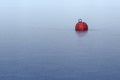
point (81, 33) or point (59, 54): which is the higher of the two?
point (81, 33)

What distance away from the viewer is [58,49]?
611 centimetres

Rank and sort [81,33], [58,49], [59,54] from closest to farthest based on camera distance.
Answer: [59,54] → [58,49] → [81,33]

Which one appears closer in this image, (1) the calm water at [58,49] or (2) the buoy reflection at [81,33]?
(1) the calm water at [58,49]

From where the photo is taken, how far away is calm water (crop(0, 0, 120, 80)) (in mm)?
4785

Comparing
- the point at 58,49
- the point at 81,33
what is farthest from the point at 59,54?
the point at 81,33

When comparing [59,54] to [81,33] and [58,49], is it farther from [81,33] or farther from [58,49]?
[81,33]

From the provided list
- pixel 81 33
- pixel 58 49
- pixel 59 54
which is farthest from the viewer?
pixel 81 33

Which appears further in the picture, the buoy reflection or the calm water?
the buoy reflection

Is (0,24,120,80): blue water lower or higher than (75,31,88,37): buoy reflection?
lower

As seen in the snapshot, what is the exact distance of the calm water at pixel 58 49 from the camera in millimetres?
4785

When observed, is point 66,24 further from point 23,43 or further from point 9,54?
point 9,54

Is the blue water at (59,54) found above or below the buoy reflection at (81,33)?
below

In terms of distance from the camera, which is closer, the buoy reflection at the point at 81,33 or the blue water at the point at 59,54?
the blue water at the point at 59,54

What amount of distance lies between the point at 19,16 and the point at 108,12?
213 centimetres
